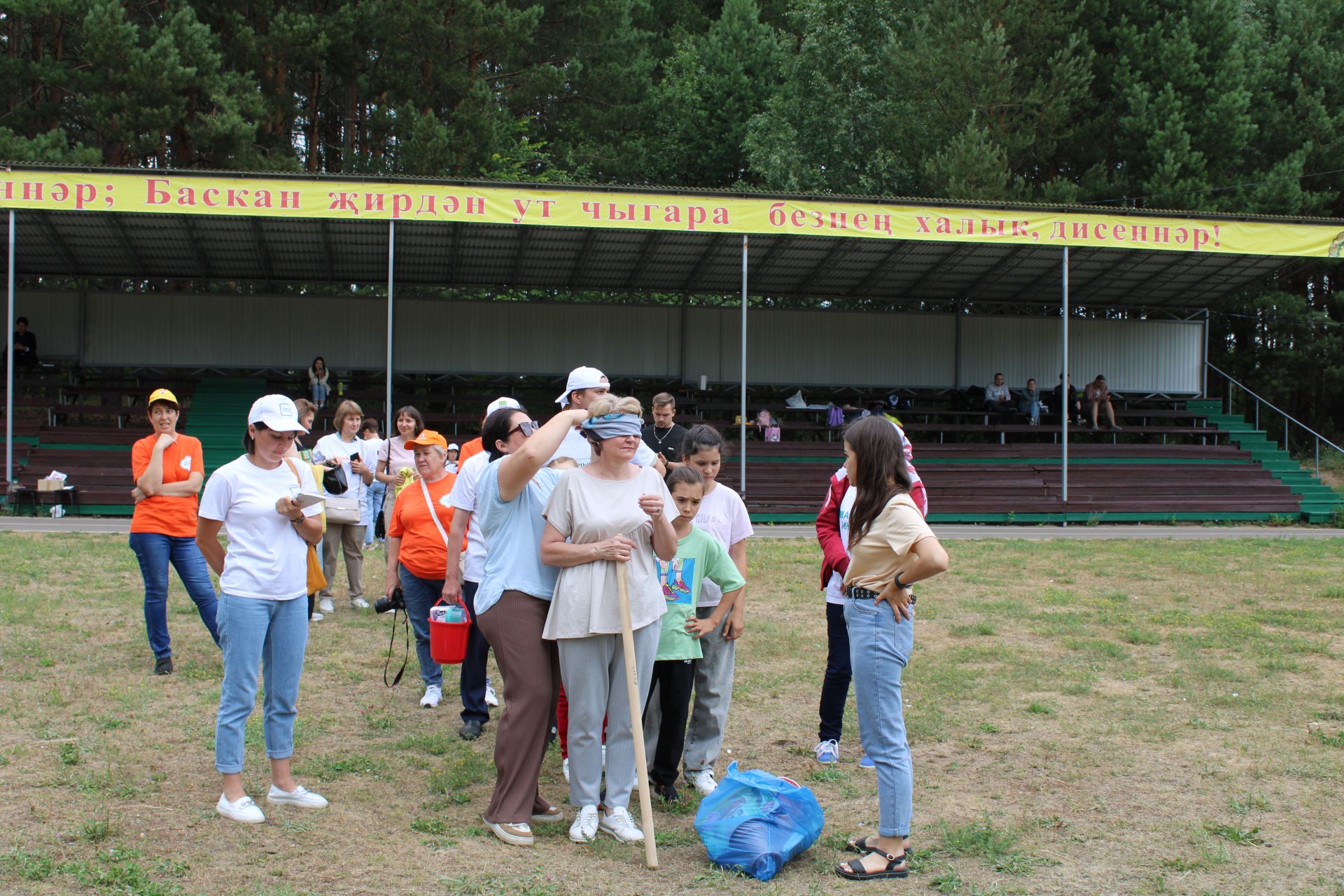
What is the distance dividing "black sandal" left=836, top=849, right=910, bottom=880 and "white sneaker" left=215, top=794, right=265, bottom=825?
1.01 m

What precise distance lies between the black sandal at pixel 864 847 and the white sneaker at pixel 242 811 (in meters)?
1.01

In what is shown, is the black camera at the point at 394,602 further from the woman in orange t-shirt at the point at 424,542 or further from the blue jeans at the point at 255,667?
the blue jeans at the point at 255,667

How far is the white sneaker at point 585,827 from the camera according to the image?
4427mm

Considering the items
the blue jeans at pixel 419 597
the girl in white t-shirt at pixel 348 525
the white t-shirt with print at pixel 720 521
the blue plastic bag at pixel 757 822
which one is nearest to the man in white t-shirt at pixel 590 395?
the white t-shirt with print at pixel 720 521

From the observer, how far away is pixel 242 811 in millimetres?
4539

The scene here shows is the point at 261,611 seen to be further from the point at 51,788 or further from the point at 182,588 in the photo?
the point at 182,588

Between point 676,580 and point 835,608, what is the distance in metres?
1.00

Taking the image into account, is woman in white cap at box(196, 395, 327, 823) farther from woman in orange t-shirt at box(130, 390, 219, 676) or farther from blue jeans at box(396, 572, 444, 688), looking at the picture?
woman in orange t-shirt at box(130, 390, 219, 676)

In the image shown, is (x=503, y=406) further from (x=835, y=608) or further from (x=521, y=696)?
(x=835, y=608)

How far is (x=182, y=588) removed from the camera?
9953 millimetres

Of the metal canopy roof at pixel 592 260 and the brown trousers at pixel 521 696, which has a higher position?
the metal canopy roof at pixel 592 260

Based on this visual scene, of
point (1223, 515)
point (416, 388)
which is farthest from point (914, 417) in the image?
point (416, 388)

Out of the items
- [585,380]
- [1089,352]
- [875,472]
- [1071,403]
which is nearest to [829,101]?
[1089,352]

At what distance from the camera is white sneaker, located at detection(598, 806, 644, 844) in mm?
4422
